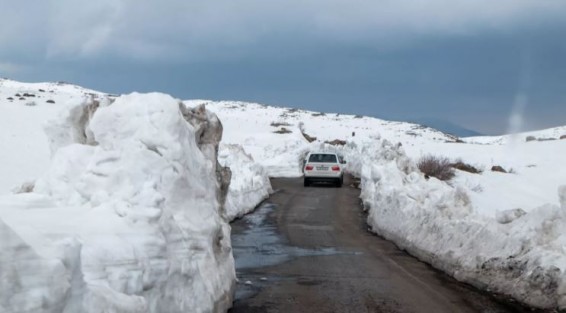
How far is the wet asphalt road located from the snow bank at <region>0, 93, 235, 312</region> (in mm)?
1320

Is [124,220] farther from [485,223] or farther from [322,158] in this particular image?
[322,158]

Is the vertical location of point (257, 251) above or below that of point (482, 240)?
below

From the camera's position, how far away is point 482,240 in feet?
35.9

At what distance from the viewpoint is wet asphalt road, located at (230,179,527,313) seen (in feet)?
29.6

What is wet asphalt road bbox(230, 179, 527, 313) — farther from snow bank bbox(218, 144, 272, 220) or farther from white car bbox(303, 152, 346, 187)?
white car bbox(303, 152, 346, 187)

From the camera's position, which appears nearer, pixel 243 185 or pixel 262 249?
pixel 262 249

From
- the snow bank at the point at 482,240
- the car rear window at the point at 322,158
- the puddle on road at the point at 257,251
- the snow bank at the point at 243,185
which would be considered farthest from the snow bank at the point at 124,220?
the car rear window at the point at 322,158

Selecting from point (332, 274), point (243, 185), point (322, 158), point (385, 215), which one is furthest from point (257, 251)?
point (322, 158)

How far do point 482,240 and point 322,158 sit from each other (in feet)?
65.2

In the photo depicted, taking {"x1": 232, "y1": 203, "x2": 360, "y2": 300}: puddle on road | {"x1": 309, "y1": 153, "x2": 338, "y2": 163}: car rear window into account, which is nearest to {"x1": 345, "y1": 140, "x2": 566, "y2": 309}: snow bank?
{"x1": 232, "y1": 203, "x2": 360, "y2": 300}: puddle on road

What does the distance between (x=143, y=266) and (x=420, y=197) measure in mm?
10474

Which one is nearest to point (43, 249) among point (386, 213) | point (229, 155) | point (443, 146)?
point (386, 213)

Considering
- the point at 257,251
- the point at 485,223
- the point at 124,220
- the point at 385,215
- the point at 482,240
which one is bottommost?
the point at 257,251

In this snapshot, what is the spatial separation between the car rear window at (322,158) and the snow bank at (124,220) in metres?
20.8
